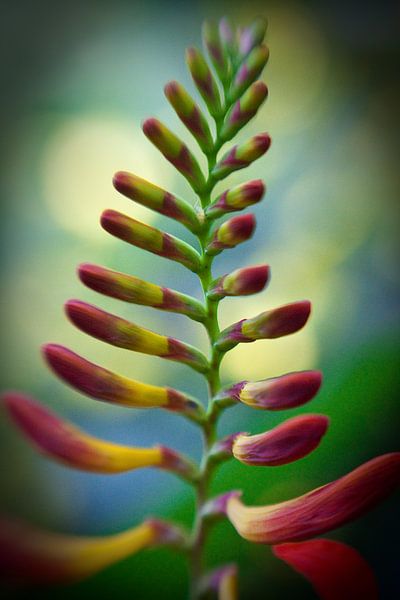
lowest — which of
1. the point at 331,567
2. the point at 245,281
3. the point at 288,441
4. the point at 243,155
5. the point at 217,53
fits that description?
the point at 331,567

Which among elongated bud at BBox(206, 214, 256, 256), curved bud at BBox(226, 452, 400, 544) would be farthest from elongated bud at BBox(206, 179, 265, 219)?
curved bud at BBox(226, 452, 400, 544)

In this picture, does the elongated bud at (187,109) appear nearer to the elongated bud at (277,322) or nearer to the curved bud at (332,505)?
the elongated bud at (277,322)

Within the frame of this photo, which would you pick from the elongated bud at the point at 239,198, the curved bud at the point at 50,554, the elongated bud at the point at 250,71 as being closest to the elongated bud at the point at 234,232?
the elongated bud at the point at 239,198

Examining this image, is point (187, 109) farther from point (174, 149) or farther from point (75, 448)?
point (75, 448)

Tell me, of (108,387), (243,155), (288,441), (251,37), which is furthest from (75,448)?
(251,37)

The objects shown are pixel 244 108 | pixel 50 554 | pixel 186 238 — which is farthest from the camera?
pixel 186 238

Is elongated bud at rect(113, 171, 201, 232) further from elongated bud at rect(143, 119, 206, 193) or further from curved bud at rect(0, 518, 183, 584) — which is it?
curved bud at rect(0, 518, 183, 584)
